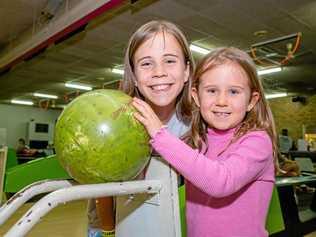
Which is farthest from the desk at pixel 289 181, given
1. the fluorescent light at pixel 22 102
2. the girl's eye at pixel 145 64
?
the fluorescent light at pixel 22 102

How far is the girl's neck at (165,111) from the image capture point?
127 cm

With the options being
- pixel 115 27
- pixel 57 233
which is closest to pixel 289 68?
pixel 115 27

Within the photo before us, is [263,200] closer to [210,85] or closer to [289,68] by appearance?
[210,85]

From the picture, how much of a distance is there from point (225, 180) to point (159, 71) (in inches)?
17.9

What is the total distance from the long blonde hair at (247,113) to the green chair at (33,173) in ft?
1.69

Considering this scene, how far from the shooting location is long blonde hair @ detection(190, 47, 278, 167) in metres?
1.13

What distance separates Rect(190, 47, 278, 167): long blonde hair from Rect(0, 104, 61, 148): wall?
1518 cm

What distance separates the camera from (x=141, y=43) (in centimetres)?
122

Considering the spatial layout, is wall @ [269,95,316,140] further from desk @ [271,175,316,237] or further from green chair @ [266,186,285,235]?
green chair @ [266,186,285,235]

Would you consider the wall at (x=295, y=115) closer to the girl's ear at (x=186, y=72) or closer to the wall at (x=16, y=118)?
the girl's ear at (x=186, y=72)

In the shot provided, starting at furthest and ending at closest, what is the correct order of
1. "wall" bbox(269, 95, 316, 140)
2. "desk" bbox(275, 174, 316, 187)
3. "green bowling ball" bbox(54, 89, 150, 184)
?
"wall" bbox(269, 95, 316, 140) → "desk" bbox(275, 174, 316, 187) → "green bowling ball" bbox(54, 89, 150, 184)

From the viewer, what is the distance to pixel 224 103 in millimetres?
1084

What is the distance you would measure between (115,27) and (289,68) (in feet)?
16.3

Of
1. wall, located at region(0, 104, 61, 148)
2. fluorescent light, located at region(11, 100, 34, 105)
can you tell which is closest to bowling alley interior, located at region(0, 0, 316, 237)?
fluorescent light, located at region(11, 100, 34, 105)
